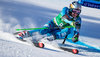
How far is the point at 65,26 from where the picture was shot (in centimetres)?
630

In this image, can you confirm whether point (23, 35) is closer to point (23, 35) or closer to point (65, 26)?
point (23, 35)

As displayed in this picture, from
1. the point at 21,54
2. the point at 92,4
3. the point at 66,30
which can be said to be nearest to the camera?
the point at 21,54

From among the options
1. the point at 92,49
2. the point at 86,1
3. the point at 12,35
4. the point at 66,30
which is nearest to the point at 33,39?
the point at 12,35

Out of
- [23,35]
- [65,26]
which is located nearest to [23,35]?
[23,35]

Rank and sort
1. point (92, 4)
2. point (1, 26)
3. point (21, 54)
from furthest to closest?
1. point (92, 4)
2. point (1, 26)
3. point (21, 54)

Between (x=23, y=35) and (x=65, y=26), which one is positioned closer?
(x=23, y=35)

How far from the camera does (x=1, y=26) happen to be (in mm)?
6891

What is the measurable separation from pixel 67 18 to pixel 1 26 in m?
2.62

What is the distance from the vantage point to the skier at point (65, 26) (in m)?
5.75

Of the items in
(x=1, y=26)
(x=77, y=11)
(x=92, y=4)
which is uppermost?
(x=77, y=11)

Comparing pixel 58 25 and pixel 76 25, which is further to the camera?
pixel 58 25

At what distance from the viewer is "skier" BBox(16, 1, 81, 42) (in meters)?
5.75

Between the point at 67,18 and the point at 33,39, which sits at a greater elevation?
the point at 67,18

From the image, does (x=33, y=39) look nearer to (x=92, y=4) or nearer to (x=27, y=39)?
(x=27, y=39)
